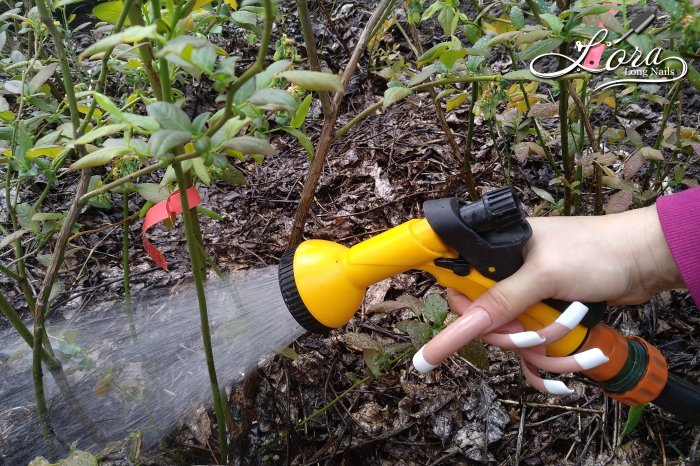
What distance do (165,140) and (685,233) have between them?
2.79 ft

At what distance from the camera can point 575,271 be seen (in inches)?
35.0

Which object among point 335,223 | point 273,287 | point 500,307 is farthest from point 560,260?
point 335,223

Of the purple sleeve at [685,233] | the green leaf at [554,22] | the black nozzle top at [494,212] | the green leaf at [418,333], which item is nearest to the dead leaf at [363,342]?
the green leaf at [418,333]

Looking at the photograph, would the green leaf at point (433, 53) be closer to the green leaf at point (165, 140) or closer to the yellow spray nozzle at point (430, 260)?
the yellow spray nozzle at point (430, 260)

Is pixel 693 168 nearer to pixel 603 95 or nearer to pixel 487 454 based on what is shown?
pixel 603 95

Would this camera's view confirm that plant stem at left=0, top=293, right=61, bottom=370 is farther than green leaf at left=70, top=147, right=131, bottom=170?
Yes

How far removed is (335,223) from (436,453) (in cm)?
84

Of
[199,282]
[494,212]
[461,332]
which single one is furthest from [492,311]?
[199,282]

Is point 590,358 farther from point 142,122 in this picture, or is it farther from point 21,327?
point 21,327

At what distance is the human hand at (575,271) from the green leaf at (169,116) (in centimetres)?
52

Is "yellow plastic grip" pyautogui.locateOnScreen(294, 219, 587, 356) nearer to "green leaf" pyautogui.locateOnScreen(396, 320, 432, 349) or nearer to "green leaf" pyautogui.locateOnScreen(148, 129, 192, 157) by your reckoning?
"green leaf" pyautogui.locateOnScreen(396, 320, 432, 349)

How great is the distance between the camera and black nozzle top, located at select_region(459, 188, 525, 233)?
828mm

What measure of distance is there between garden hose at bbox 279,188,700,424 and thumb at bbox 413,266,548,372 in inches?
1.0

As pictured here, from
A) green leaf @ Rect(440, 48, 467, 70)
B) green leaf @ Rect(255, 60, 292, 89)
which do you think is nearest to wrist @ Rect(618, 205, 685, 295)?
green leaf @ Rect(440, 48, 467, 70)
